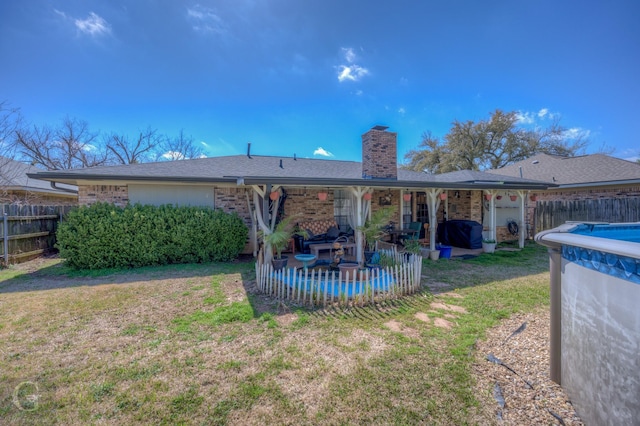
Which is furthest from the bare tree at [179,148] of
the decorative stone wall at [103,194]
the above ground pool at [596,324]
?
the above ground pool at [596,324]

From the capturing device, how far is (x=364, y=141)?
32.2ft

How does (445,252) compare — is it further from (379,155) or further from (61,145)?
(61,145)

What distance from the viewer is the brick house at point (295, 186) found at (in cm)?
730

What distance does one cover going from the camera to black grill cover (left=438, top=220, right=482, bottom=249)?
991 cm

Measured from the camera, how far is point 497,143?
24.5 meters

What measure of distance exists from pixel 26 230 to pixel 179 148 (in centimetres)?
1885

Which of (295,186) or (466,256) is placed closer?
(295,186)

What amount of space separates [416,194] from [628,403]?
1009 centimetres

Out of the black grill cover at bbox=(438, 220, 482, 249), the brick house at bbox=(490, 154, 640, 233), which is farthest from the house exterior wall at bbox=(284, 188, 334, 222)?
the brick house at bbox=(490, 154, 640, 233)

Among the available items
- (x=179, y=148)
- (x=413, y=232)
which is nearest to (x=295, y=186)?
(x=413, y=232)

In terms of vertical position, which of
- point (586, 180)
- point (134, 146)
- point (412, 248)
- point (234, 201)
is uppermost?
point (134, 146)

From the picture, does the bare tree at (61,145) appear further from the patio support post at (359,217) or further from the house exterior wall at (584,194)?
the house exterior wall at (584,194)

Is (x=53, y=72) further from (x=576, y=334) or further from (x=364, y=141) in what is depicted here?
(x=576, y=334)

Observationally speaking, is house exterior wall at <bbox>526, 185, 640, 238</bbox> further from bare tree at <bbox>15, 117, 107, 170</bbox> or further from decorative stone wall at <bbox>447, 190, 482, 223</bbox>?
bare tree at <bbox>15, 117, 107, 170</bbox>
